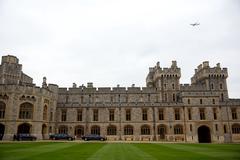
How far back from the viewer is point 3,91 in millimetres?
41344

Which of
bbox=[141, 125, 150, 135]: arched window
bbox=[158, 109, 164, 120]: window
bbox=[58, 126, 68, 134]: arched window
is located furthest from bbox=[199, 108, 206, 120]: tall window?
bbox=[58, 126, 68, 134]: arched window

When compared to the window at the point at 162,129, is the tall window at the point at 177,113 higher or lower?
Answer: higher

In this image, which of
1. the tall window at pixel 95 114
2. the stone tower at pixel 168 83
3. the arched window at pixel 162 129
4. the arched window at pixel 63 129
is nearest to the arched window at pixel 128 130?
the arched window at pixel 162 129

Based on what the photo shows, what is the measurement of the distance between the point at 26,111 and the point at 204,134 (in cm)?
3831

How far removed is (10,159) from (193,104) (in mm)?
42764

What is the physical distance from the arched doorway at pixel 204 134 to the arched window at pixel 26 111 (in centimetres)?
3569

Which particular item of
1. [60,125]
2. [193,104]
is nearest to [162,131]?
[193,104]

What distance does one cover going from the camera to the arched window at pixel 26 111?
41.7 meters

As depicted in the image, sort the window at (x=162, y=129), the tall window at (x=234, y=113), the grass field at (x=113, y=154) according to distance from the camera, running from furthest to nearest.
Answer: the tall window at (x=234, y=113), the window at (x=162, y=129), the grass field at (x=113, y=154)

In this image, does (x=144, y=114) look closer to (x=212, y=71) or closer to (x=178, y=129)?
(x=178, y=129)

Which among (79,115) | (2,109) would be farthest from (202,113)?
(2,109)

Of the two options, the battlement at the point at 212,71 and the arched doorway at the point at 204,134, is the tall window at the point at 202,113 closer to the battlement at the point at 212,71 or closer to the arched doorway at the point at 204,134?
the arched doorway at the point at 204,134

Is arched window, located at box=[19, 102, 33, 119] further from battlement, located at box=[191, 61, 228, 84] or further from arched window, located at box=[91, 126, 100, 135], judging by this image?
battlement, located at box=[191, 61, 228, 84]

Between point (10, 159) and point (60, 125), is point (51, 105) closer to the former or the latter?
point (60, 125)
